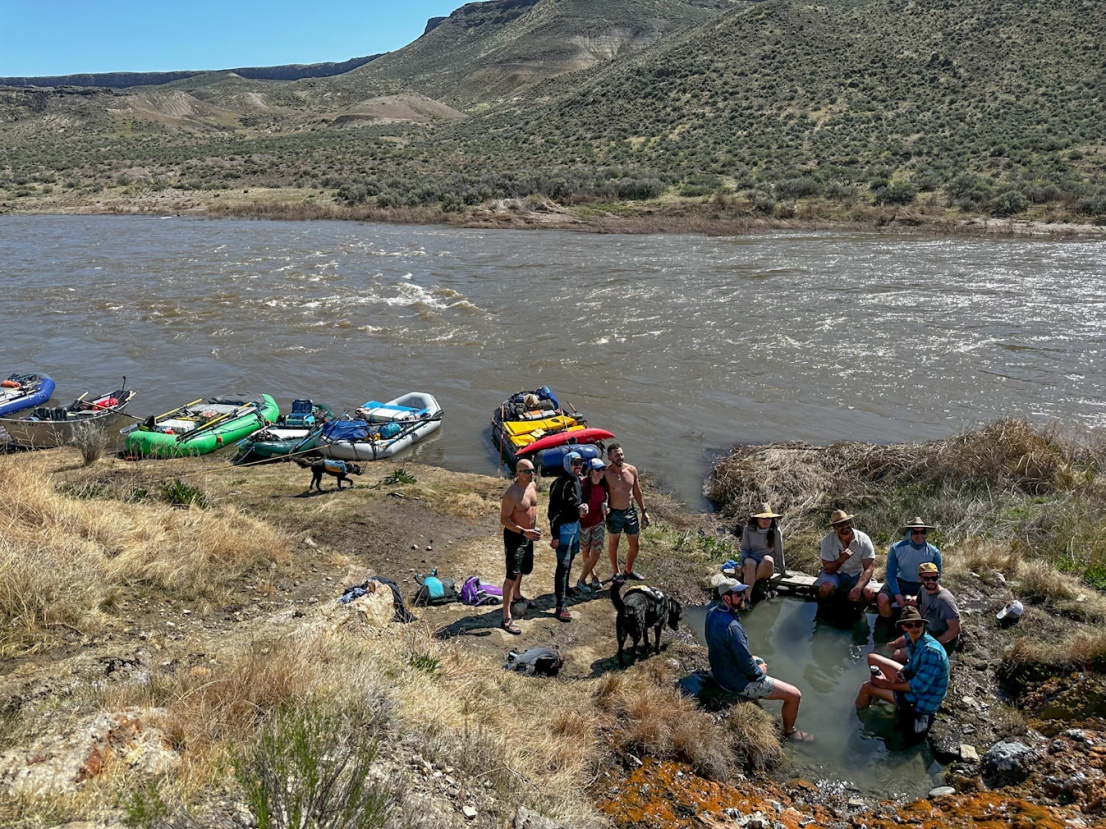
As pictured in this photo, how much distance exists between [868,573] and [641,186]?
44.1 metres

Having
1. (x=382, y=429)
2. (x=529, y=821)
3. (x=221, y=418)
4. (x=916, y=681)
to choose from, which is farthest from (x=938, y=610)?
(x=221, y=418)

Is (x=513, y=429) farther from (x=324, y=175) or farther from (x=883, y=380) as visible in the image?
(x=324, y=175)

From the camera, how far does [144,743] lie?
437 centimetres

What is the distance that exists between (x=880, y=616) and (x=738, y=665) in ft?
8.46

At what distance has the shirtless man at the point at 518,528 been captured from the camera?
317 inches

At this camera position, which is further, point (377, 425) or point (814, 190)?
point (814, 190)

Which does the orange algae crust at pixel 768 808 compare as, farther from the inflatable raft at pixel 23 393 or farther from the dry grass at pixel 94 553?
the inflatable raft at pixel 23 393

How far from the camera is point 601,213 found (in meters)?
47.4

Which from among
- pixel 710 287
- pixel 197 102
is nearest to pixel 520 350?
pixel 710 287

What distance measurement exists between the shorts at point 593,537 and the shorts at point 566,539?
589mm

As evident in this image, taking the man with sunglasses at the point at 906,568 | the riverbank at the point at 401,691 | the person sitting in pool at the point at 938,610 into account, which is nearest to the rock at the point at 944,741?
the riverbank at the point at 401,691

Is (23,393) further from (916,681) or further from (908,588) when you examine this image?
(916,681)

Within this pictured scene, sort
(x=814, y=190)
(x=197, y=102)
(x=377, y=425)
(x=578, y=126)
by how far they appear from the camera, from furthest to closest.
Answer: (x=197, y=102), (x=578, y=126), (x=814, y=190), (x=377, y=425)

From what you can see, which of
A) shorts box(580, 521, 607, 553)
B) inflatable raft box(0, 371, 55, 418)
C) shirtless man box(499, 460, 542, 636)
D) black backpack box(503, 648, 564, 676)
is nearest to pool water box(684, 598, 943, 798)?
shorts box(580, 521, 607, 553)
